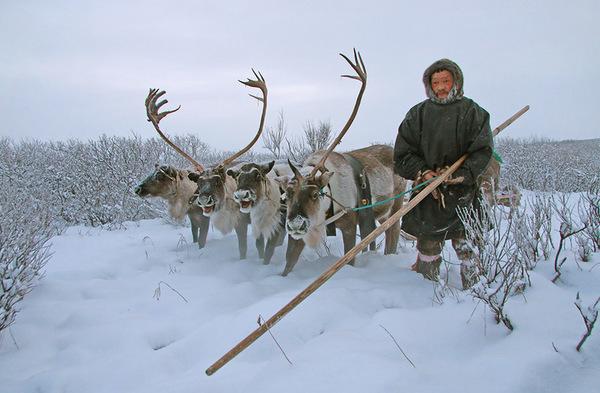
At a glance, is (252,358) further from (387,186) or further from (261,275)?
(387,186)

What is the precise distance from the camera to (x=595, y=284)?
2393mm

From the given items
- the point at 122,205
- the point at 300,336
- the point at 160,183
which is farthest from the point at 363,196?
the point at 122,205

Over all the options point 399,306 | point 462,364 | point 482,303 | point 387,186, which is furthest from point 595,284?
point 387,186

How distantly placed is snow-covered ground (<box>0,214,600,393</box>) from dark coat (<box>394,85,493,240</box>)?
0.61 metres

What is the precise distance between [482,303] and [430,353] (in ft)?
2.02

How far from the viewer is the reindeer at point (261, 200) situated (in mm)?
4438

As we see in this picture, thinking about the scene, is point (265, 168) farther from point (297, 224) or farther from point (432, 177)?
point (432, 177)

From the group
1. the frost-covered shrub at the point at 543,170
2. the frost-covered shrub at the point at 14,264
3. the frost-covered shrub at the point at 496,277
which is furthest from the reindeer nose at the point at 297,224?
the frost-covered shrub at the point at 543,170

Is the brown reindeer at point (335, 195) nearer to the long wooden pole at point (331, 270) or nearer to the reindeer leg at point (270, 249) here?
the reindeer leg at point (270, 249)

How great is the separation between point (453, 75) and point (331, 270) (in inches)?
77.0

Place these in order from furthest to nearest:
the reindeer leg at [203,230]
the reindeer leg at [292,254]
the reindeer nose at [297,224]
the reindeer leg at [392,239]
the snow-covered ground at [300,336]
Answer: the reindeer leg at [203,230], the reindeer leg at [392,239], the reindeer leg at [292,254], the reindeer nose at [297,224], the snow-covered ground at [300,336]

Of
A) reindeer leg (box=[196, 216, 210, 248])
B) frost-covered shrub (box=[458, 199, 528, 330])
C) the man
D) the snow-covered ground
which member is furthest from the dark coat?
reindeer leg (box=[196, 216, 210, 248])

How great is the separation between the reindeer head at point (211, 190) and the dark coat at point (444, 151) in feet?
7.87

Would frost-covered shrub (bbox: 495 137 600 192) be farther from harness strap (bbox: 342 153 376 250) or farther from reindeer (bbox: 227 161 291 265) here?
reindeer (bbox: 227 161 291 265)
